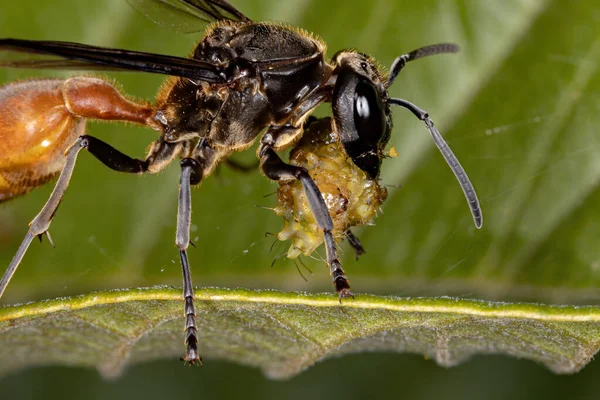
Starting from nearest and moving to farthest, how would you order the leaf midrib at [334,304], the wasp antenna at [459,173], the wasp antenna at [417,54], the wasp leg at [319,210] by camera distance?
the leaf midrib at [334,304] → the wasp leg at [319,210] → the wasp antenna at [459,173] → the wasp antenna at [417,54]

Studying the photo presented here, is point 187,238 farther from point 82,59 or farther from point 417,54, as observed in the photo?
point 417,54

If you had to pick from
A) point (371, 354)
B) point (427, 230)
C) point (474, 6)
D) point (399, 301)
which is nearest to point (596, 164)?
point (427, 230)

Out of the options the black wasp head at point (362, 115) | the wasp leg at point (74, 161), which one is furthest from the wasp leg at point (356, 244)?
the wasp leg at point (74, 161)

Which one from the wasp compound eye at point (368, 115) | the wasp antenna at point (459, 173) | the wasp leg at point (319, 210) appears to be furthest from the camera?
the wasp compound eye at point (368, 115)

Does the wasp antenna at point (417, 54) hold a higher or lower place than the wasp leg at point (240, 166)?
higher

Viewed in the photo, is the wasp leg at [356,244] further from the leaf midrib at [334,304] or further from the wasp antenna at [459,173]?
the leaf midrib at [334,304]

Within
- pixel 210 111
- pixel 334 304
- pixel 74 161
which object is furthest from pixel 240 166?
pixel 334 304

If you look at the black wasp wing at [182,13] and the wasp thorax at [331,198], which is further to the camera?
the black wasp wing at [182,13]
